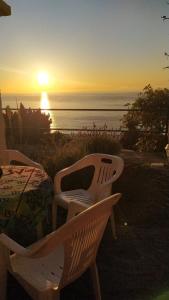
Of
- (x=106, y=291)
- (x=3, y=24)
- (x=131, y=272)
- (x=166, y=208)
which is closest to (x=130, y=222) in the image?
(x=166, y=208)

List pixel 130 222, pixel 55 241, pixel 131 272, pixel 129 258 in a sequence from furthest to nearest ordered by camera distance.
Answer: pixel 130 222, pixel 129 258, pixel 131 272, pixel 55 241

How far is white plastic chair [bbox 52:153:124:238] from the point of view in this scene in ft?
11.0

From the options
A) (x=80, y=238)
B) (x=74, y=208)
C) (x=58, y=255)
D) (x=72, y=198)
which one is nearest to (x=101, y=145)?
(x=72, y=198)

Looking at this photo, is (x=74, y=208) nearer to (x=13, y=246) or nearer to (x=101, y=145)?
(x=13, y=246)

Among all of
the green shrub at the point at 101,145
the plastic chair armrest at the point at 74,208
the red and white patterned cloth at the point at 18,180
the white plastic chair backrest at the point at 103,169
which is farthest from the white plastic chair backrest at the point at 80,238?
the green shrub at the point at 101,145

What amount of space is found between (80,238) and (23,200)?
500 mm

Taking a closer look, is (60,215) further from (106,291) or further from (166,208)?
(106,291)

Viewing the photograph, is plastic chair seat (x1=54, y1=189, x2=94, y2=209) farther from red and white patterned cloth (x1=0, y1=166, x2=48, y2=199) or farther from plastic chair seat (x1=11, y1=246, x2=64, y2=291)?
plastic chair seat (x1=11, y1=246, x2=64, y2=291)

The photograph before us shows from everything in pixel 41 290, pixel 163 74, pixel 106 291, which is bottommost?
pixel 106 291

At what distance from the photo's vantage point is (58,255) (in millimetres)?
2359

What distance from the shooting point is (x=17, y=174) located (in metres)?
2.85

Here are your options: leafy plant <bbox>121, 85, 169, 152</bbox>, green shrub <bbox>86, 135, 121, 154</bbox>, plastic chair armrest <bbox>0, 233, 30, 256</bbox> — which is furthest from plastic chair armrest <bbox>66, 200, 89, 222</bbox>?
leafy plant <bbox>121, 85, 169, 152</bbox>

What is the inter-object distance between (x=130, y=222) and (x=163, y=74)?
158 inches

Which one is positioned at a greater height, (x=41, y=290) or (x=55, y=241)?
(x=55, y=241)
